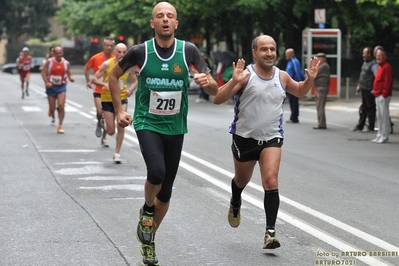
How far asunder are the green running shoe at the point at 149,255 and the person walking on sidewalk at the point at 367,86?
45.1 ft

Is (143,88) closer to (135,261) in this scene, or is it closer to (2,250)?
(135,261)

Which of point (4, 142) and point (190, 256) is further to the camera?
point (4, 142)

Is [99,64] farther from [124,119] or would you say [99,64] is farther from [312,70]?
[124,119]

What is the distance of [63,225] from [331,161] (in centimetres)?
676

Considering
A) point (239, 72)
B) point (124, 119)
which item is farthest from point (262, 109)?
point (124, 119)

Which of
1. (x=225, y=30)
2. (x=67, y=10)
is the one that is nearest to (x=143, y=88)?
(x=225, y=30)

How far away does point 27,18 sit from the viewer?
91.7m

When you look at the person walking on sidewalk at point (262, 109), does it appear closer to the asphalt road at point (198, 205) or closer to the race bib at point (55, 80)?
the asphalt road at point (198, 205)

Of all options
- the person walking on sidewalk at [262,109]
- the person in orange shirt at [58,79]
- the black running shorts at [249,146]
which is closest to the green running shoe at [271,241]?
the person walking on sidewalk at [262,109]

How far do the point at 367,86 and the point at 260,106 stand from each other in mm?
13022

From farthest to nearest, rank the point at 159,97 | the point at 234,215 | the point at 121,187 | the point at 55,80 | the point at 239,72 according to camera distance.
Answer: the point at 55,80 → the point at 121,187 → the point at 234,215 → the point at 239,72 → the point at 159,97

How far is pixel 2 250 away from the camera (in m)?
7.41

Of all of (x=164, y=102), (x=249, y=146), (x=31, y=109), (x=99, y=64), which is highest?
(x=164, y=102)

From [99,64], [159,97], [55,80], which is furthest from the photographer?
[55,80]
